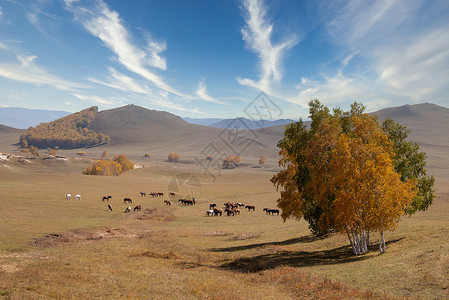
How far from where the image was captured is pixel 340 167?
75.1 feet

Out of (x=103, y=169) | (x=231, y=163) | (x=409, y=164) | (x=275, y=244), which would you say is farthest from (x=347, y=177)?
(x=231, y=163)

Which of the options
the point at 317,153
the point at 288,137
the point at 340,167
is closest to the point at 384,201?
the point at 340,167

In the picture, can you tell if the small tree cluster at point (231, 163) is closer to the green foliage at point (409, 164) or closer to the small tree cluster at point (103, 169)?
the small tree cluster at point (103, 169)

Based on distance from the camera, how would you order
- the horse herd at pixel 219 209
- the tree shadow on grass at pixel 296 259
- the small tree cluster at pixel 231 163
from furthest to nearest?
the small tree cluster at pixel 231 163, the horse herd at pixel 219 209, the tree shadow on grass at pixel 296 259

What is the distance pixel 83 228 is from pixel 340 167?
32872mm

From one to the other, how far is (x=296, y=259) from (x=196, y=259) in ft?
31.4

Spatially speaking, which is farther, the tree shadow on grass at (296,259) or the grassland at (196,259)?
the tree shadow on grass at (296,259)

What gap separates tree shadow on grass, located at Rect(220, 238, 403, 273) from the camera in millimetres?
22703

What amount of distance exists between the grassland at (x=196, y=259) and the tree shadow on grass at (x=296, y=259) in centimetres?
9

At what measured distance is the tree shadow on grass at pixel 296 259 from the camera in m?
22.7

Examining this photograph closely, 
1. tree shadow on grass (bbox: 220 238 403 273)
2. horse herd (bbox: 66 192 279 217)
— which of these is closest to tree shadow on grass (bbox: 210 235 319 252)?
tree shadow on grass (bbox: 220 238 403 273)

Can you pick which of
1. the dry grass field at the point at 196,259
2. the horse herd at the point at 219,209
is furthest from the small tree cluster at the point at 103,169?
the dry grass field at the point at 196,259

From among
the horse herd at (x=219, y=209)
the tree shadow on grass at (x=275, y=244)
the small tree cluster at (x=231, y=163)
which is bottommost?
the horse herd at (x=219, y=209)

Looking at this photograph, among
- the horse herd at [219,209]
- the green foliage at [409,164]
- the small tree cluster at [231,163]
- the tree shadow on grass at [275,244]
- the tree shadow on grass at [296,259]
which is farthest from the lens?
the small tree cluster at [231,163]
